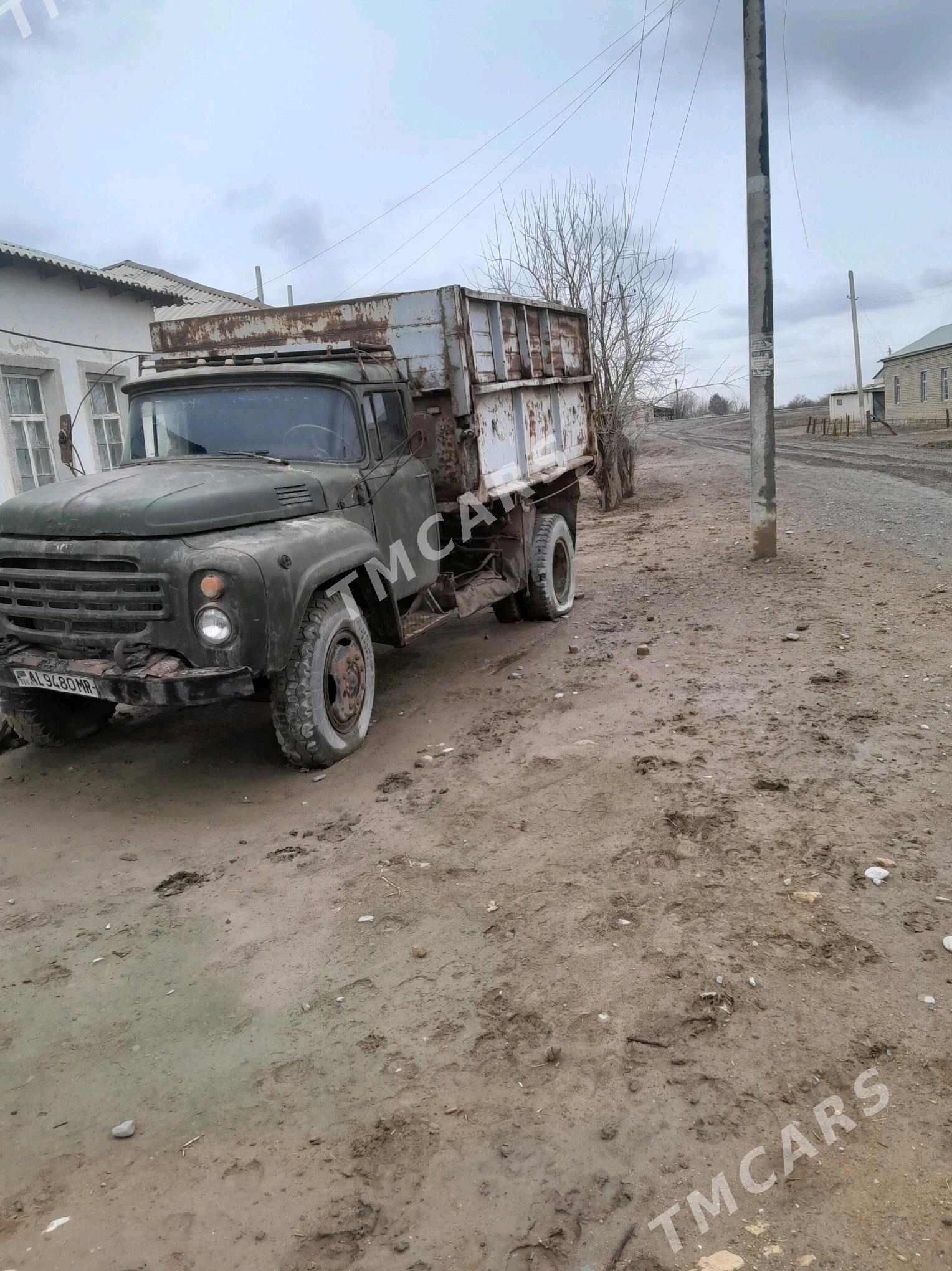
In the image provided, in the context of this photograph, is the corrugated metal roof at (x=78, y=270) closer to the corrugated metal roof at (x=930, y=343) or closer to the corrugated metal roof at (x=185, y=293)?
the corrugated metal roof at (x=185, y=293)

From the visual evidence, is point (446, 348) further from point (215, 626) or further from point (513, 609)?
point (215, 626)

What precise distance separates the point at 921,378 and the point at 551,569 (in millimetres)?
42084

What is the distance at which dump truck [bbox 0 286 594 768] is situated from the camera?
4207mm

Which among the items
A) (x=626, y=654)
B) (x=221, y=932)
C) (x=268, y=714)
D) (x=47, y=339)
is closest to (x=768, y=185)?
(x=626, y=654)

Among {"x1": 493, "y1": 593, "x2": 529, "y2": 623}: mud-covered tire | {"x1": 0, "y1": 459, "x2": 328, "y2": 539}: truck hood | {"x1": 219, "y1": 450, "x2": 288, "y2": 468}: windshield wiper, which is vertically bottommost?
{"x1": 493, "y1": 593, "x2": 529, "y2": 623}: mud-covered tire

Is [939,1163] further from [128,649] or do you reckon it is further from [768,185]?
[768,185]

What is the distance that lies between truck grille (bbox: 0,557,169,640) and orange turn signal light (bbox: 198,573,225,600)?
19cm

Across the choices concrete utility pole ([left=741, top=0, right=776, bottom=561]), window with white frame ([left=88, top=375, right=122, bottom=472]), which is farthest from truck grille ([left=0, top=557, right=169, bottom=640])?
window with white frame ([left=88, top=375, right=122, bottom=472])

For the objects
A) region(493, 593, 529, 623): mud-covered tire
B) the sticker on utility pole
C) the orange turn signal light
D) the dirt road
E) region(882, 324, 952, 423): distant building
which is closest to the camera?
the dirt road

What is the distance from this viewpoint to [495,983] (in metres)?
2.92

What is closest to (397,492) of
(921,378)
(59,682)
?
(59,682)

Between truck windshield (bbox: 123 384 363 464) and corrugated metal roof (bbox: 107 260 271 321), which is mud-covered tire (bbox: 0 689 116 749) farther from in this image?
corrugated metal roof (bbox: 107 260 271 321)

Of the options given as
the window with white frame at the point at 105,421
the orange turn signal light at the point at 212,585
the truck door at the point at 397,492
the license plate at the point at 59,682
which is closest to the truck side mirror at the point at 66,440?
the license plate at the point at 59,682

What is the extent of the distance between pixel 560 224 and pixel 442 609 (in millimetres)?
11543
